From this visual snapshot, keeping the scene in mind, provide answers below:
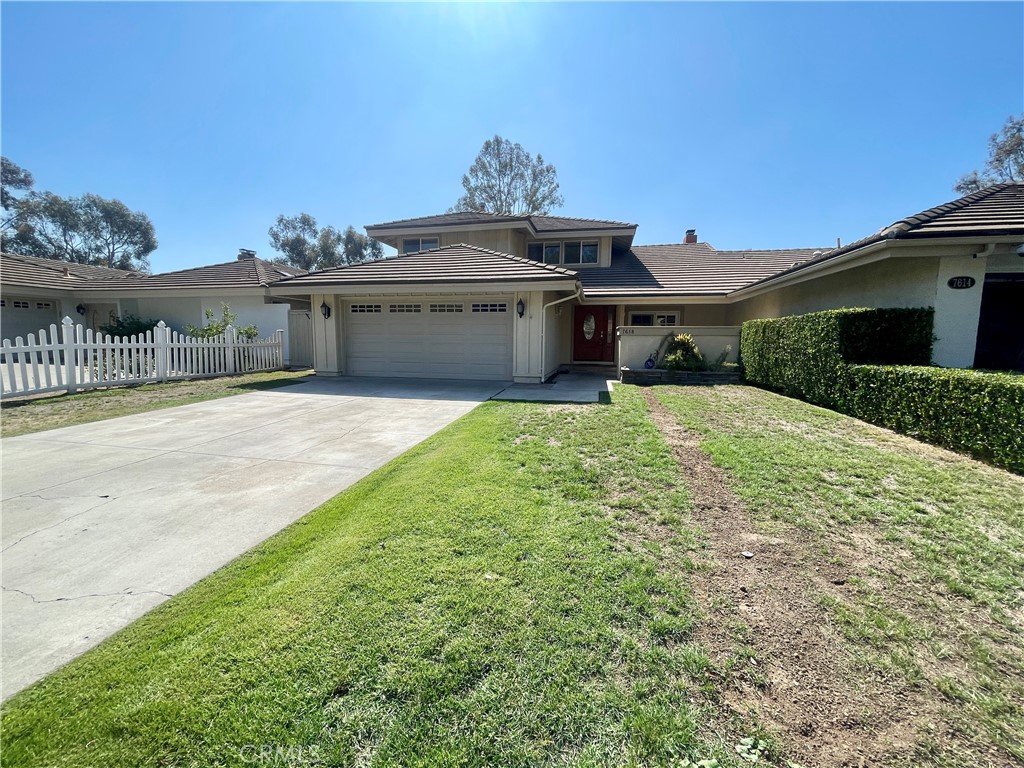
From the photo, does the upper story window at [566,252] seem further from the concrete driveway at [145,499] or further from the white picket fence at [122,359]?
the concrete driveway at [145,499]

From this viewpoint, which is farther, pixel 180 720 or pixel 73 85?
pixel 73 85

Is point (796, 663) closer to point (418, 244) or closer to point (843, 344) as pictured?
point (843, 344)

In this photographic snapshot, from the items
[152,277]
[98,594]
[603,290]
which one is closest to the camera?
[98,594]

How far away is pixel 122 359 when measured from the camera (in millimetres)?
10586

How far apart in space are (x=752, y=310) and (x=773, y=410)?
28.4 ft

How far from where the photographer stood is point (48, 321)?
18609 mm

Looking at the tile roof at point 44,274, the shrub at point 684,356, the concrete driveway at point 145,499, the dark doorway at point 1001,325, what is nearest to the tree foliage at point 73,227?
the tile roof at point 44,274

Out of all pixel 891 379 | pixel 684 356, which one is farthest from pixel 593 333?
pixel 891 379

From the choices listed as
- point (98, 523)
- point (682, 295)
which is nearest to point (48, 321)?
point (98, 523)

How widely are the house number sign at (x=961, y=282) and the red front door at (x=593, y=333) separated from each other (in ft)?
32.2

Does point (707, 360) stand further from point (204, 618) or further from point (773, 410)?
point (204, 618)

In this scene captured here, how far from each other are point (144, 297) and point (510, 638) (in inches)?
913

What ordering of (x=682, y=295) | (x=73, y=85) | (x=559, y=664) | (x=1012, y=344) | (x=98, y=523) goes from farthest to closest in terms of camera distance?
(x=682, y=295) < (x=73, y=85) < (x=1012, y=344) < (x=98, y=523) < (x=559, y=664)

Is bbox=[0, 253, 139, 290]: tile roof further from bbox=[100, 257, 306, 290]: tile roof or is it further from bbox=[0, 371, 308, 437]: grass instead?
bbox=[0, 371, 308, 437]: grass
